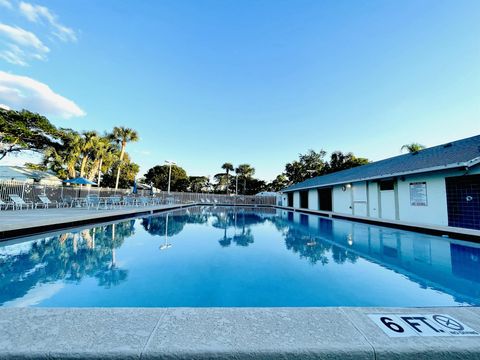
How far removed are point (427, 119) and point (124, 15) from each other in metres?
19.3

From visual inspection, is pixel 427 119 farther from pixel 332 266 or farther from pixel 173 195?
pixel 173 195

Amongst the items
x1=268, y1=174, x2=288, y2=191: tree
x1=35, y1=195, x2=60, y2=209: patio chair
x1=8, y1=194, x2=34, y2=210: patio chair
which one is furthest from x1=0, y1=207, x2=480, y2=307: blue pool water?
x1=268, y1=174, x2=288, y2=191: tree

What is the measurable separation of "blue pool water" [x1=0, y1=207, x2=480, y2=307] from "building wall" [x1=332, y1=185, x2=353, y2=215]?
761cm

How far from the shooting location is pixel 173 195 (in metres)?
28.6

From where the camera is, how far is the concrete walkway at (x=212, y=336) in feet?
4.20

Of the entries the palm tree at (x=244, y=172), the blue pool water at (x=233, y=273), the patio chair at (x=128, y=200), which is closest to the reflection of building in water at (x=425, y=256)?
the blue pool water at (x=233, y=273)

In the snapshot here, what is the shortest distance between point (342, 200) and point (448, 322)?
14734 mm

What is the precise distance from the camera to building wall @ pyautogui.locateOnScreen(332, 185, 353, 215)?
14.4 m

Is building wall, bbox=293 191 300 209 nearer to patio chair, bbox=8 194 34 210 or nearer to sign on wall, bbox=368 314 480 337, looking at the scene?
patio chair, bbox=8 194 34 210

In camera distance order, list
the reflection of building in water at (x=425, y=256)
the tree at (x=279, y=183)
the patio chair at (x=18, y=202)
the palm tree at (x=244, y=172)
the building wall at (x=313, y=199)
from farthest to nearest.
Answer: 1. the palm tree at (x=244, y=172)
2. the tree at (x=279, y=183)
3. the building wall at (x=313, y=199)
4. the patio chair at (x=18, y=202)
5. the reflection of building in water at (x=425, y=256)

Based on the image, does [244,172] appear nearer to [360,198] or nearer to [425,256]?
[360,198]

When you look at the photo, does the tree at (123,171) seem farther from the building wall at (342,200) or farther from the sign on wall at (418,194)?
the sign on wall at (418,194)

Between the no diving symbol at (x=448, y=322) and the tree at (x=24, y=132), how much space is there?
71.3 feet

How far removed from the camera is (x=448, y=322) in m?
1.66
